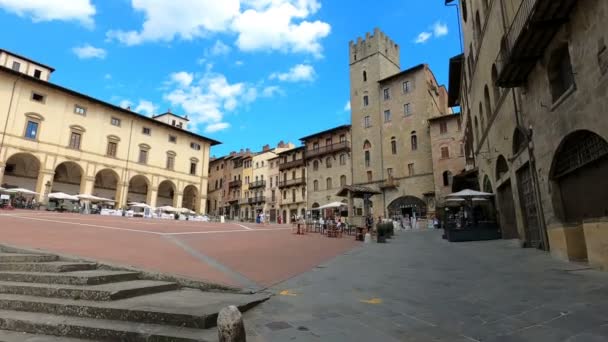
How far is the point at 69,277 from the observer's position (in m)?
5.41

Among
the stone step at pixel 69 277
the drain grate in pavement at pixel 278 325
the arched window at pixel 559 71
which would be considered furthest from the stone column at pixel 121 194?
the arched window at pixel 559 71

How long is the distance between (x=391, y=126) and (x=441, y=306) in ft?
125

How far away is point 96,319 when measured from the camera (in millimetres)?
4297

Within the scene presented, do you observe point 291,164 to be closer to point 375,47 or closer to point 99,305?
point 375,47

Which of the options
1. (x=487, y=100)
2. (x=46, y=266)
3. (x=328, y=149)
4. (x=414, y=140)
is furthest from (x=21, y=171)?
(x=487, y=100)

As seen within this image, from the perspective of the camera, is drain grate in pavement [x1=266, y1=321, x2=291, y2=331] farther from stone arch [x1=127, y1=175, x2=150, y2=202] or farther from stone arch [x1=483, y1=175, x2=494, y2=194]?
stone arch [x1=127, y1=175, x2=150, y2=202]

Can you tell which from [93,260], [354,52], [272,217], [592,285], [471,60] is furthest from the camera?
[272,217]

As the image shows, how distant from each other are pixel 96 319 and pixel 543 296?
615cm

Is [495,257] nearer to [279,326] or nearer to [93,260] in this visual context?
[279,326]

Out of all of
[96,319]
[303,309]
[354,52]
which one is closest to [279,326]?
[303,309]

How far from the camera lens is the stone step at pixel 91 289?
480 centimetres

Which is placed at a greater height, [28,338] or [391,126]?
[391,126]

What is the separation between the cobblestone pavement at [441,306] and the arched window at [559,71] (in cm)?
418

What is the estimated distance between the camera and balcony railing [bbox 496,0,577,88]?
23.7ft
